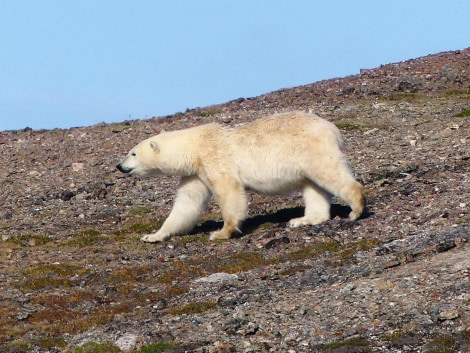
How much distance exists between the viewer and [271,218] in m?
18.0

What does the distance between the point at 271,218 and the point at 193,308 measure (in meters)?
6.03

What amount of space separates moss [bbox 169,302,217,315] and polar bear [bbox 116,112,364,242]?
13.6 ft

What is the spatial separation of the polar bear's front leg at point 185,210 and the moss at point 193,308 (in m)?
4.74

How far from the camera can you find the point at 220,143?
54.9 ft

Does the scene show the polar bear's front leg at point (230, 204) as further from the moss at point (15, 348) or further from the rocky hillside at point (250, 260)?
the moss at point (15, 348)

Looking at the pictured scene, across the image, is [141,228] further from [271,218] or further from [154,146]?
[271,218]

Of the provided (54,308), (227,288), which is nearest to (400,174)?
(227,288)

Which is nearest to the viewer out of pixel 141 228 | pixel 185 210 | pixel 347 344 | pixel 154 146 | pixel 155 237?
pixel 347 344

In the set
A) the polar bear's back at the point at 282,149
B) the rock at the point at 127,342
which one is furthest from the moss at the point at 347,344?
the polar bear's back at the point at 282,149

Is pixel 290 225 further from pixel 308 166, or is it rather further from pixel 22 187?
pixel 22 187

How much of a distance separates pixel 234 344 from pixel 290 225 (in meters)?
6.40

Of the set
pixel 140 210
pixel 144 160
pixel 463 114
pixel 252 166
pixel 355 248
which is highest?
pixel 144 160

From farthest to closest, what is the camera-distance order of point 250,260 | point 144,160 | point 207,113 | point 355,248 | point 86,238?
point 207,113, point 86,238, point 144,160, point 250,260, point 355,248

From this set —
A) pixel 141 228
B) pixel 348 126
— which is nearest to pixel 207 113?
pixel 348 126
